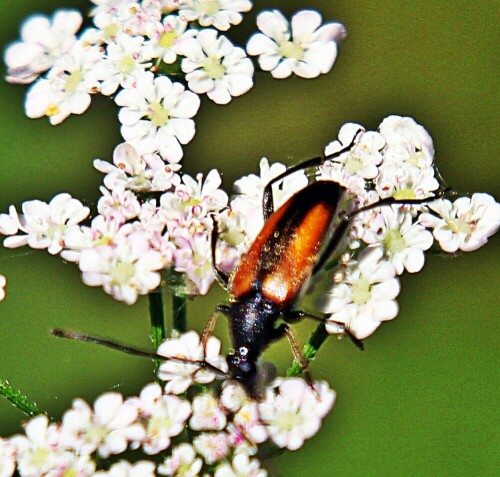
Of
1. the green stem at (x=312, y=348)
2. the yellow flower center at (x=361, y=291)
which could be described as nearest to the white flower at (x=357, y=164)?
the yellow flower center at (x=361, y=291)

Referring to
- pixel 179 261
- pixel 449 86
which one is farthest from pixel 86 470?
pixel 449 86

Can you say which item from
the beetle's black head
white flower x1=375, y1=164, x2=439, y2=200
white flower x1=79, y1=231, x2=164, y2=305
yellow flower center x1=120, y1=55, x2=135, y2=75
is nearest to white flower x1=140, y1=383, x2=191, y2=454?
the beetle's black head

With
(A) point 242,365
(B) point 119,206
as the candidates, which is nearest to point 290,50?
(B) point 119,206

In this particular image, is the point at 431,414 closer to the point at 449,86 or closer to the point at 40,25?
the point at 449,86

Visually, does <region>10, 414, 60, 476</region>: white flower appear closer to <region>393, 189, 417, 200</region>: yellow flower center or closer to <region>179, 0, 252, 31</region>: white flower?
<region>393, 189, 417, 200</region>: yellow flower center

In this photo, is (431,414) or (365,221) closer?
(365,221)
